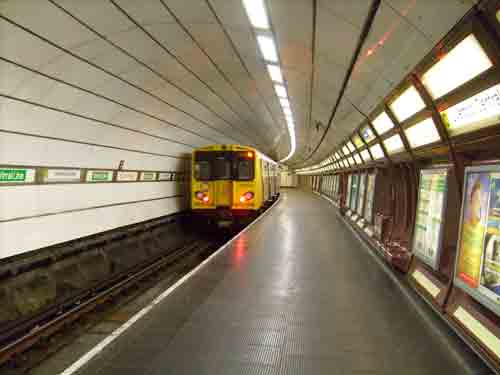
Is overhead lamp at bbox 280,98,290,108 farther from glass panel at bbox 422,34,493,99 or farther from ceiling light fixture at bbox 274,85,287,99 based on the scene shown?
glass panel at bbox 422,34,493,99

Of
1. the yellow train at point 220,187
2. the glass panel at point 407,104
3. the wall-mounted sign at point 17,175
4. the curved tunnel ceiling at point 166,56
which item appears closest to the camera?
the curved tunnel ceiling at point 166,56

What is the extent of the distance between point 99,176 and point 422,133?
6.21 meters


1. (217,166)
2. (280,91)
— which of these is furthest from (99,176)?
(280,91)

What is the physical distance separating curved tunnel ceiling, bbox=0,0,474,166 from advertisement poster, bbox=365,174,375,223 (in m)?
1.49

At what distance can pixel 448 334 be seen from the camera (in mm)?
3125

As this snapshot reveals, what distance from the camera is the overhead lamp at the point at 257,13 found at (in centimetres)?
422

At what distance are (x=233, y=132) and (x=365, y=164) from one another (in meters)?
7.29

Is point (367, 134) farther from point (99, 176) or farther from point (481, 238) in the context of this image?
point (99, 176)

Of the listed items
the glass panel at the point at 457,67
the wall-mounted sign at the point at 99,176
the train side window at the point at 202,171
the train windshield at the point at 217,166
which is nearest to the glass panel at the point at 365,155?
the train windshield at the point at 217,166

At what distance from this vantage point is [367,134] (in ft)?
23.4

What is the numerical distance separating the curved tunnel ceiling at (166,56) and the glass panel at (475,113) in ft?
2.07

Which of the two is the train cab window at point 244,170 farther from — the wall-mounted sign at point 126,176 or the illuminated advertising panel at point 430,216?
the illuminated advertising panel at point 430,216

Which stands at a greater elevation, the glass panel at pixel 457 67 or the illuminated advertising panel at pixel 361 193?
the glass panel at pixel 457 67

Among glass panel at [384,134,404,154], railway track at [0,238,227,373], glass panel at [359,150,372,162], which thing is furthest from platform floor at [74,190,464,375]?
glass panel at [359,150,372,162]
